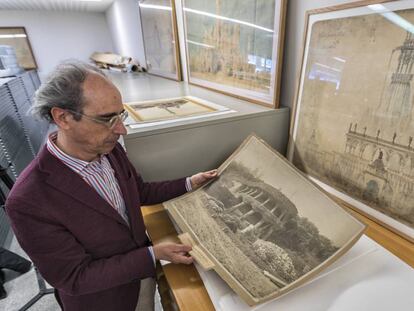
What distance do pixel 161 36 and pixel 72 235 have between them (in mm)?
1807

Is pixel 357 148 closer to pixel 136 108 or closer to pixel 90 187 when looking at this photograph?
pixel 90 187

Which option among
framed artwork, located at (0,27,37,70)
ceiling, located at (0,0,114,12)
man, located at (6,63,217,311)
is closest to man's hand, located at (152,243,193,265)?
man, located at (6,63,217,311)

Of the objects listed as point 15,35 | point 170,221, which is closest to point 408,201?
point 170,221

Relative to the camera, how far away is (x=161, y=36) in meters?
1.94

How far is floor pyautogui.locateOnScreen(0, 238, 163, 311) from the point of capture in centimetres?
131

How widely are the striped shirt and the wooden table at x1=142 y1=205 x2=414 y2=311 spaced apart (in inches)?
5.0

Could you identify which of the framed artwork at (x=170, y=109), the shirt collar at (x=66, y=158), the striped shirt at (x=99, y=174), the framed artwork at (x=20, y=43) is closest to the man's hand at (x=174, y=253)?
the striped shirt at (x=99, y=174)

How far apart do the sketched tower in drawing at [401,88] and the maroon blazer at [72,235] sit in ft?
2.20

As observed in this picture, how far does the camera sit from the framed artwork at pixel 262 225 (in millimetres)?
471

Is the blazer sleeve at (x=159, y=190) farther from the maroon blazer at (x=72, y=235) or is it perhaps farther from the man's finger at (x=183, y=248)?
the man's finger at (x=183, y=248)

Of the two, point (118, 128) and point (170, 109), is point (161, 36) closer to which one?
point (170, 109)

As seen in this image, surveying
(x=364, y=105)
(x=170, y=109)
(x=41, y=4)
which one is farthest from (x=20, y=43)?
(x=364, y=105)

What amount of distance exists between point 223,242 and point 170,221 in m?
0.24

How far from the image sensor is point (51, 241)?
521 millimetres
